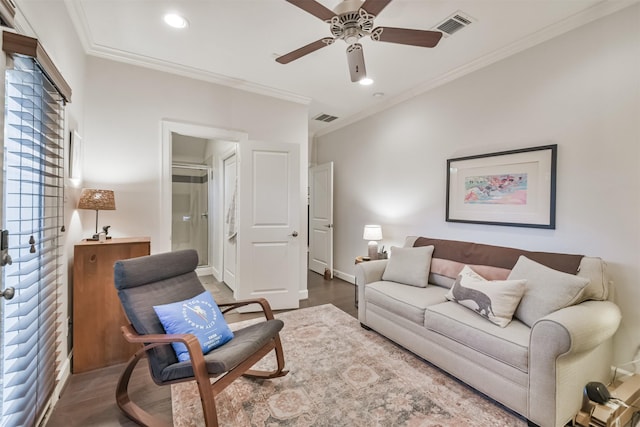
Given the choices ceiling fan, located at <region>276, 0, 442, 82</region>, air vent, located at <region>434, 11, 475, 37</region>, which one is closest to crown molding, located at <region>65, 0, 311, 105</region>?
ceiling fan, located at <region>276, 0, 442, 82</region>

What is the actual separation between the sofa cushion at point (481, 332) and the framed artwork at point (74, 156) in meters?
3.00

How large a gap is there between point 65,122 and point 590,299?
389 centimetres

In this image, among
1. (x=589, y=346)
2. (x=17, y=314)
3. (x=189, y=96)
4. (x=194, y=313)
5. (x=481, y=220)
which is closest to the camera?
(x=17, y=314)

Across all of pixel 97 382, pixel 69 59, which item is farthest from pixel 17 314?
pixel 69 59

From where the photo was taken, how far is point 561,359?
1.54m

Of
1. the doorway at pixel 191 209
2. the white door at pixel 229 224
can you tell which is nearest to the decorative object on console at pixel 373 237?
the white door at pixel 229 224

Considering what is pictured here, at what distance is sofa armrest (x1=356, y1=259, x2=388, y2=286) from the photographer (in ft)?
9.73

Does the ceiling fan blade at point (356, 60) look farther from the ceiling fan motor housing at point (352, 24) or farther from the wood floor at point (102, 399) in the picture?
the wood floor at point (102, 399)

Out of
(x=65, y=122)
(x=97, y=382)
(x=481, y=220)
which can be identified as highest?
(x=65, y=122)

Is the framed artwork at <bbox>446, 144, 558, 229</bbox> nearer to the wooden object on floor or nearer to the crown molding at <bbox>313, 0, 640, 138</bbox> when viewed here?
the crown molding at <bbox>313, 0, 640, 138</bbox>

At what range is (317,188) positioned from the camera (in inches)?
213

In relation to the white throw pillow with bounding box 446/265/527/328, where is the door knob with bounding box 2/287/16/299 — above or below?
above

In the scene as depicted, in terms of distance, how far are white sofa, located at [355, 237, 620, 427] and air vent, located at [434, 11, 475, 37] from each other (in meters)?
1.94

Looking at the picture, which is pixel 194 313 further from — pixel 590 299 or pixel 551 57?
pixel 551 57
